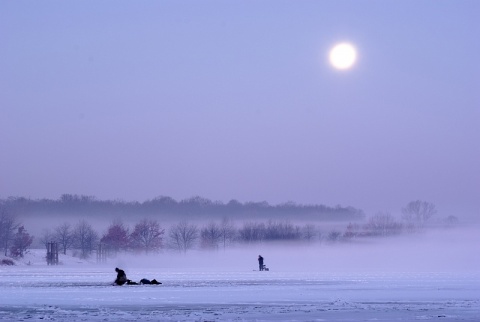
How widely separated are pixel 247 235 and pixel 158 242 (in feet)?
64.6

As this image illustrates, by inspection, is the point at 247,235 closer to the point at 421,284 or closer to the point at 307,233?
the point at 307,233

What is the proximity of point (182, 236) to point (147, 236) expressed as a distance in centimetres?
1404

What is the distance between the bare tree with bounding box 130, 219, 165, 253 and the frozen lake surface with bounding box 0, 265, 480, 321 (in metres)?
83.4

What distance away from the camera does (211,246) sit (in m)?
135

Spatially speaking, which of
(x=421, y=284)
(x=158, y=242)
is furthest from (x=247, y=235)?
(x=421, y=284)

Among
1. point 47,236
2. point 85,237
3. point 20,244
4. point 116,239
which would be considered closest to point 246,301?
point 20,244

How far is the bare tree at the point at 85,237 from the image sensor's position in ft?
427

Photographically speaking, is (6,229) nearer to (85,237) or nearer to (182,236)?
(85,237)

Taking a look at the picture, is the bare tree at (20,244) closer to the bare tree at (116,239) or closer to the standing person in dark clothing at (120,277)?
the bare tree at (116,239)

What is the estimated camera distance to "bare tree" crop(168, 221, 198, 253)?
13725 centimetres

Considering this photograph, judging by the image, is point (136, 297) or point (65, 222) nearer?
point (136, 297)

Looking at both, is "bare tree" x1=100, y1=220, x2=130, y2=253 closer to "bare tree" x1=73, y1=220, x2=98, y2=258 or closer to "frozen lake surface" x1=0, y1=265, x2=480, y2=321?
"bare tree" x1=73, y1=220, x2=98, y2=258

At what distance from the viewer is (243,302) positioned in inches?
1176

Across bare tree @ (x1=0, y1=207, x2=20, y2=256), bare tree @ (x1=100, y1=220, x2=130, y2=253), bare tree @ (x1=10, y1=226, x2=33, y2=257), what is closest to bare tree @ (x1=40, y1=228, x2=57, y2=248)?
bare tree @ (x1=0, y1=207, x2=20, y2=256)
